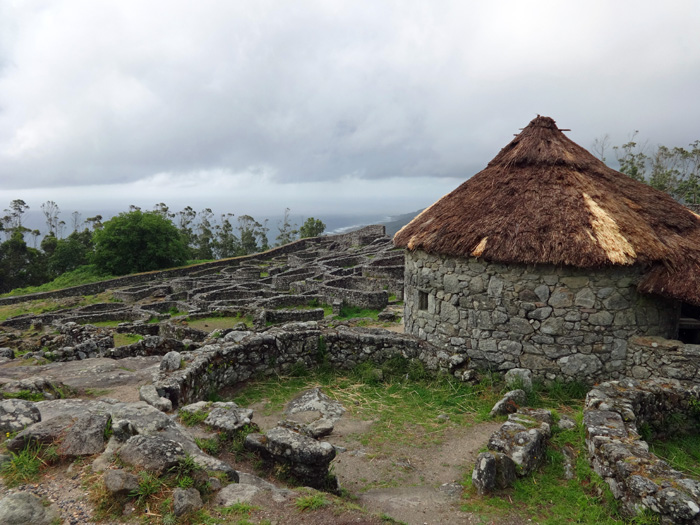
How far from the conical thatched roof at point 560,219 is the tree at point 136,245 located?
1482 inches

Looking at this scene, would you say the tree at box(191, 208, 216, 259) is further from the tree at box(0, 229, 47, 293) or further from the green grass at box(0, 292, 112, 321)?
the green grass at box(0, 292, 112, 321)

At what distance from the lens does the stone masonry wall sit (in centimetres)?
817

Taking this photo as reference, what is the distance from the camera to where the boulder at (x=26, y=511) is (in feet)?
10.9

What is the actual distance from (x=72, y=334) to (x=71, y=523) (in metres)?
15.7

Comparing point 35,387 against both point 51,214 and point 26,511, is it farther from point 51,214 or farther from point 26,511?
point 51,214

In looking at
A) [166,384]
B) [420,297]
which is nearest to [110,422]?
[166,384]

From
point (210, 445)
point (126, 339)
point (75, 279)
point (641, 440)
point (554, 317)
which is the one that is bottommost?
point (126, 339)

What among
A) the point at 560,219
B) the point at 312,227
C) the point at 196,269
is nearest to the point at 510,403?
the point at 560,219

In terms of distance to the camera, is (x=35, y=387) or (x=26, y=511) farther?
(x=35, y=387)

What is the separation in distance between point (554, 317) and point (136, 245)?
140 ft

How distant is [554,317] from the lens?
329 inches

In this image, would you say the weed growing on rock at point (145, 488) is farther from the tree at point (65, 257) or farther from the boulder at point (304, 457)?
the tree at point (65, 257)

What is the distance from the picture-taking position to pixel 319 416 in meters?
7.63

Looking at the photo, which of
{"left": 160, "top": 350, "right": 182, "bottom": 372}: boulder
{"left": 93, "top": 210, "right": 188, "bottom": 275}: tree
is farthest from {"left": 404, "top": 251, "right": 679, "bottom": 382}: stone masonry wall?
{"left": 93, "top": 210, "right": 188, "bottom": 275}: tree
